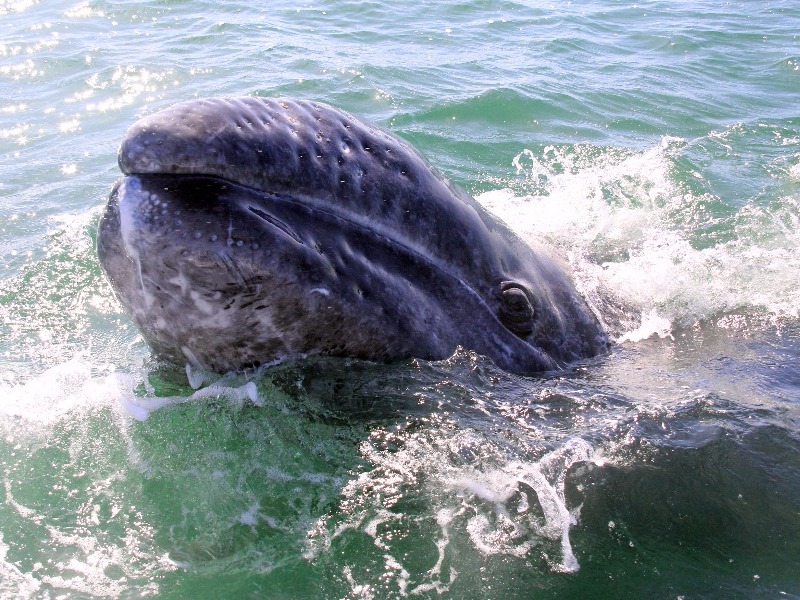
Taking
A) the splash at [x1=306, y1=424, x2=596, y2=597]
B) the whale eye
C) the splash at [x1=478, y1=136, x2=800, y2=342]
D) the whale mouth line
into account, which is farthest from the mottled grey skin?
the splash at [x1=478, y1=136, x2=800, y2=342]

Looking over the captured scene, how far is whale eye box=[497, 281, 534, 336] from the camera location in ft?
17.8

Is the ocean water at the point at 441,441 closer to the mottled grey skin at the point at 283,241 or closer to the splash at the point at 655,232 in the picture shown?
the splash at the point at 655,232

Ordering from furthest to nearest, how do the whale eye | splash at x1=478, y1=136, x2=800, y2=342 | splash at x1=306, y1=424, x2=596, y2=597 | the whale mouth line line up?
1. splash at x1=478, y1=136, x2=800, y2=342
2. the whale eye
3. splash at x1=306, y1=424, x2=596, y2=597
4. the whale mouth line

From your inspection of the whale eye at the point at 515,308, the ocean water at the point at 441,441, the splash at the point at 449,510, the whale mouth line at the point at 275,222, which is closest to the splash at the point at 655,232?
the ocean water at the point at 441,441

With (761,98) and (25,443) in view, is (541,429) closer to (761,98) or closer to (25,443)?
(25,443)

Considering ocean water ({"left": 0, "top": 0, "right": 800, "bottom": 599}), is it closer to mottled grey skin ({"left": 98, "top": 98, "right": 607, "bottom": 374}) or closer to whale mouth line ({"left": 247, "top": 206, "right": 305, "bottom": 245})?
mottled grey skin ({"left": 98, "top": 98, "right": 607, "bottom": 374})

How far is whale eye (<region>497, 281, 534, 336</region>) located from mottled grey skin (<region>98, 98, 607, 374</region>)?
0.63ft

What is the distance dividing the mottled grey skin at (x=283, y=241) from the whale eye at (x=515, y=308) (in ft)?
0.63

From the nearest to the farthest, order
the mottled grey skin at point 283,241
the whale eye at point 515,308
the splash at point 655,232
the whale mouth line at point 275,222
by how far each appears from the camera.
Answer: the mottled grey skin at point 283,241 < the whale mouth line at point 275,222 < the whale eye at point 515,308 < the splash at point 655,232

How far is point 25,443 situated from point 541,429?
10.9 feet

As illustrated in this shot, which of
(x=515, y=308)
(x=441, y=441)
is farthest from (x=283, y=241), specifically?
(x=515, y=308)

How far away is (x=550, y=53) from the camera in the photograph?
62.5 ft

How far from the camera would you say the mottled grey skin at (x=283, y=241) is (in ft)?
13.0

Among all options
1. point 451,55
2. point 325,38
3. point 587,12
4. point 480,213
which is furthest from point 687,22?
point 480,213
